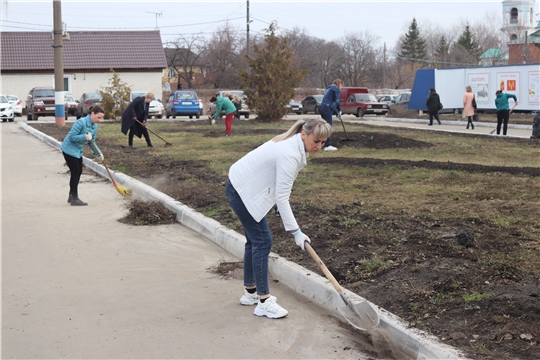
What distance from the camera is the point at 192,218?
9055 mm

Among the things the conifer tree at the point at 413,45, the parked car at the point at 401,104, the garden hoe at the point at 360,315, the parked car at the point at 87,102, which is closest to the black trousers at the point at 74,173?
the garden hoe at the point at 360,315

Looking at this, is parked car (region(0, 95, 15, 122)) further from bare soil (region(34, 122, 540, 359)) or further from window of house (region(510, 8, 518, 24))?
window of house (region(510, 8, 518, 24))

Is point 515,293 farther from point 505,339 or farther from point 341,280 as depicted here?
point 341,280

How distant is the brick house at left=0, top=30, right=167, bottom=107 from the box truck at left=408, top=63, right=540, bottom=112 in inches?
965

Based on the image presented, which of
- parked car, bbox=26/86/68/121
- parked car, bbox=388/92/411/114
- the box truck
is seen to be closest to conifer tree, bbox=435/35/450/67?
parked car, bbox=388/92/411/114

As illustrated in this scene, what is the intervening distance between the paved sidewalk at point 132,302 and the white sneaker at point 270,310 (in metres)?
0.06

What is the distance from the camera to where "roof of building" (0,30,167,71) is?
54094 millimetres

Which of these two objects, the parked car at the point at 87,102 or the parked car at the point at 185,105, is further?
the parked car at the point at 185,105

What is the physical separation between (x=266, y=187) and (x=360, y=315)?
3.88 ft

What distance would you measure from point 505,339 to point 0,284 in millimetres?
4361

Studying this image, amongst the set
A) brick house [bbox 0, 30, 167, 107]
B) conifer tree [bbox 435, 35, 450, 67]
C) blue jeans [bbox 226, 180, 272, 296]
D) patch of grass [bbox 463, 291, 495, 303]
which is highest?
conifer tree [bbox 435, 35, 450, 67]

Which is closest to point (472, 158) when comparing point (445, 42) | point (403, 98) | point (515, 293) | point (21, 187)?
point (21, 187)

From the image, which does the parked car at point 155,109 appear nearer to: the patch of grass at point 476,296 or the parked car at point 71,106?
the parked car at point 71,106

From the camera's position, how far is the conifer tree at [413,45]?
95.9m
